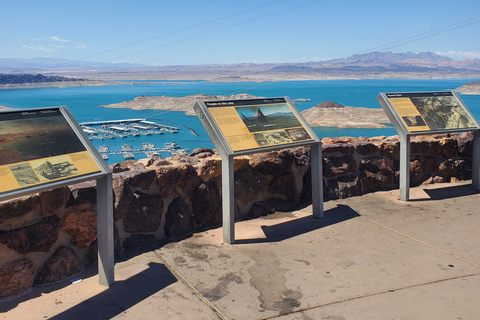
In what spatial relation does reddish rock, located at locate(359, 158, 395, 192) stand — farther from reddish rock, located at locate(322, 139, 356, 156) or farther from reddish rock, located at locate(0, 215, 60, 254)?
reddish rock, located at locate(0, 215, 60, 254)

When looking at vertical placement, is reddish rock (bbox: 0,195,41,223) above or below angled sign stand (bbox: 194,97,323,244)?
below

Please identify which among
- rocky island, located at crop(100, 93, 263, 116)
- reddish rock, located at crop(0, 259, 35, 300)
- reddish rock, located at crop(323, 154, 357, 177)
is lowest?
rocky island, located at crop(100, 93, 263, 116)

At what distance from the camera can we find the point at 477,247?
144 inches

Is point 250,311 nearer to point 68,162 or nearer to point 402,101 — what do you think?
point 68,162

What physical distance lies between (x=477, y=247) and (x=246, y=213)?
1980 mm

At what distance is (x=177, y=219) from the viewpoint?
385 centimetres

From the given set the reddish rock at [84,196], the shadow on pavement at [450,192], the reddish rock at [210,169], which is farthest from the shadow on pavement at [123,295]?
the shadow on pavement at [450,192]

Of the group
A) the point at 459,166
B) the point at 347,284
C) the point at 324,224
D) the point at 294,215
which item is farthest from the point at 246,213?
the point at 459,166

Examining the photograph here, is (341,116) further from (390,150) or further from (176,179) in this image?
(176,179)

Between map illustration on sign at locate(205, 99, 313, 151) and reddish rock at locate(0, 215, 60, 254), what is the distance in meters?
1.43

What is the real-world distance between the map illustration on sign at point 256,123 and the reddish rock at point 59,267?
142 centimetres

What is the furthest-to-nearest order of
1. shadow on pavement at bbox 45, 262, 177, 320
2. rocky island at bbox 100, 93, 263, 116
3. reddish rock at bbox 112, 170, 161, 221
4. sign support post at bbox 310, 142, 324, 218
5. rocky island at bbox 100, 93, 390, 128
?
rocky island at bbox 100, 93, 263, 116 < rocky island at bbox 100, 93, 390, 128 < sign support post at bbox 310, 142, 324, 218 < reddish rock at bbox 112, 170, 161, 221 < shadow on pavement at bbox 45, 262, 177, 320

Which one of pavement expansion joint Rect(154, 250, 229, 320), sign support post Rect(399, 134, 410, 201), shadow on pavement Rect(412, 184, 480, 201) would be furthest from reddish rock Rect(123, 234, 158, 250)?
shadow on pavement Rect(412, 184, 480, 201)

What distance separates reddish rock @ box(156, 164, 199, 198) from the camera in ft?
12.2
